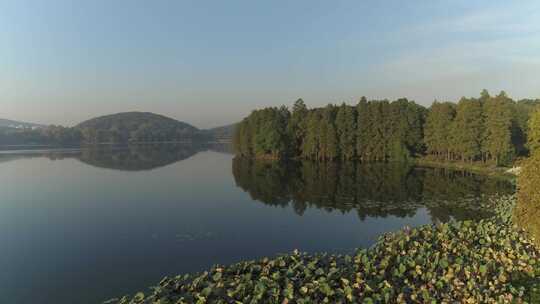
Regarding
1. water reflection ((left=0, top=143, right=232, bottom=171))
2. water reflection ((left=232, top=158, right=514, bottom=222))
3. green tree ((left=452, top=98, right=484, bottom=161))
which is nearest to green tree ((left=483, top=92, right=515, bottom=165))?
green tree ((left=452, top=98, right=484, bottom=161))

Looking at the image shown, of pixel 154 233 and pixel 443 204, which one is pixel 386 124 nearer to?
pixel 443 204

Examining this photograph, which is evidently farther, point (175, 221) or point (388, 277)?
point (175, 221)

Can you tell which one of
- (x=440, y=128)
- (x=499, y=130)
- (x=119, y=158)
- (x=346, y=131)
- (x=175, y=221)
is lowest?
(x=175, y=221)

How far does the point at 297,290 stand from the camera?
13.5 m

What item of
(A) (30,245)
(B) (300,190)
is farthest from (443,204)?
(A) (30,245)

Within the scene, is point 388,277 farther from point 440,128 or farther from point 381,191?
point 440,128

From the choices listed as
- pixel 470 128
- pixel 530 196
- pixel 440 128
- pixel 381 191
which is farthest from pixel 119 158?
pixel 530 196

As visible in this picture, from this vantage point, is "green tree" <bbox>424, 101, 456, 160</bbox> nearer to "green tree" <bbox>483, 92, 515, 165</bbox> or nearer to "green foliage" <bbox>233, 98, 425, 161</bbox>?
"green foliage" <bbox>233, 98, 425, 161</bbox>

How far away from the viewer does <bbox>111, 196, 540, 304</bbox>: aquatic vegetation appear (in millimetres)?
12953

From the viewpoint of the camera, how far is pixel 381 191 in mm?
42062

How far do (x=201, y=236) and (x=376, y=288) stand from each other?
1411cm

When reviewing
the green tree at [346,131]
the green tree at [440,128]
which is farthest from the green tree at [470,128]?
the green tree at [346,131]

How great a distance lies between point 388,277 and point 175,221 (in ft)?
62.2

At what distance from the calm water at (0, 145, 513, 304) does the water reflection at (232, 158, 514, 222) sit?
13 cm
